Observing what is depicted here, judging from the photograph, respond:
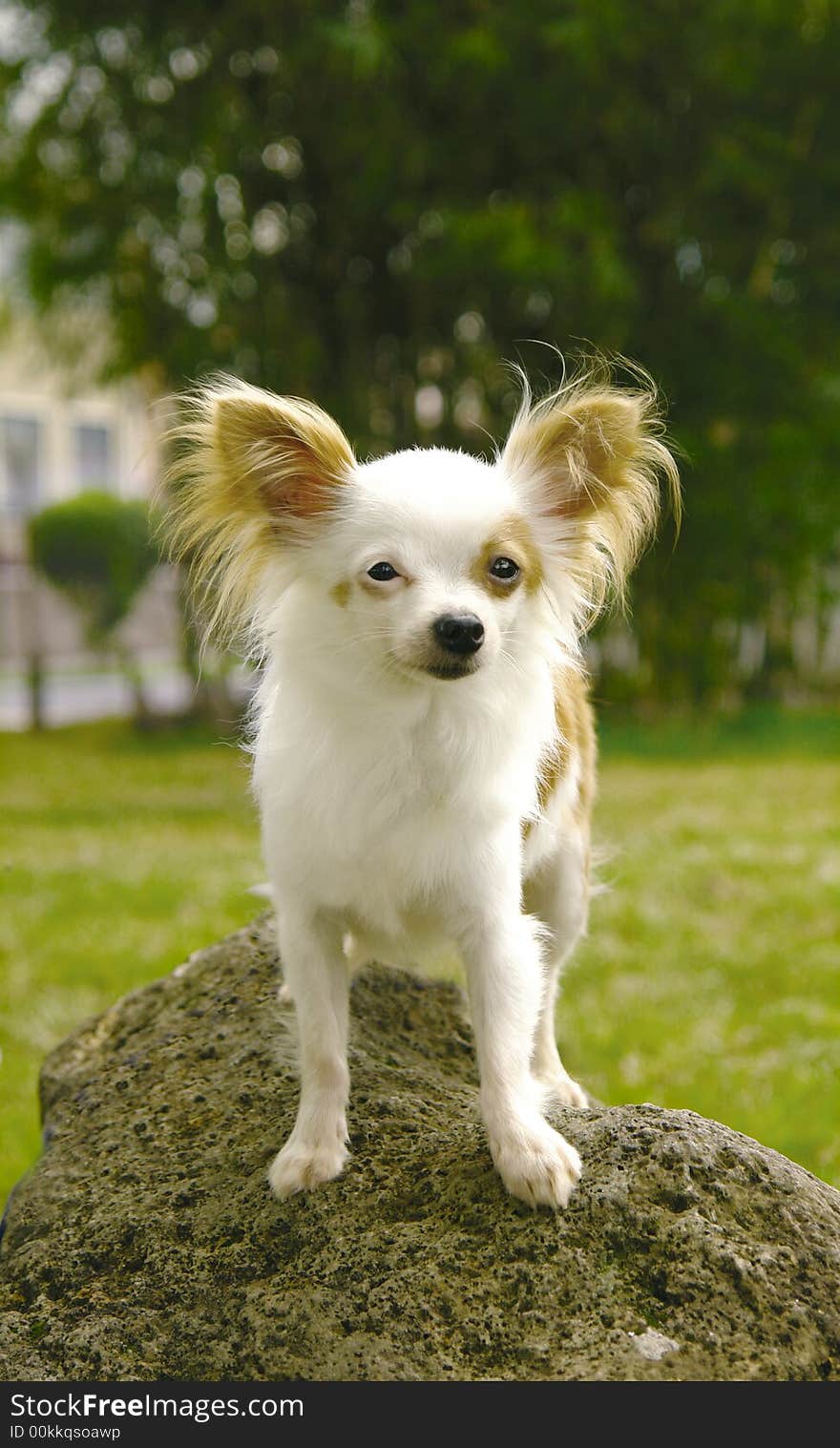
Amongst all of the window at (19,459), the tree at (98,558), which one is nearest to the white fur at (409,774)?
the tree at (98,558)

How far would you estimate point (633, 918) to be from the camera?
257 inches

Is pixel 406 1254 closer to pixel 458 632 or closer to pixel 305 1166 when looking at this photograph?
pixel 305 1166

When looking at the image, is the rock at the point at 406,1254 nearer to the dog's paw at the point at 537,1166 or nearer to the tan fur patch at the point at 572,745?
the dog's paw at the point at 537,1166

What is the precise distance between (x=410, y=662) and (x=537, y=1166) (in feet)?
3.02

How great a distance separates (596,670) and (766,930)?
6.21 metres

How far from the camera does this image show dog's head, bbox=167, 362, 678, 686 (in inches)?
86.1

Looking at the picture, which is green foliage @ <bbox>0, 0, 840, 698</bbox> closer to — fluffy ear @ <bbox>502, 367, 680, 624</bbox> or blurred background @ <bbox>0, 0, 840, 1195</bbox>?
blurred background @ <bbox>0, 0, 840, 1195</bbox>

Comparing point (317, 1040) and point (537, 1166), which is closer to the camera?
point (537, 1166)

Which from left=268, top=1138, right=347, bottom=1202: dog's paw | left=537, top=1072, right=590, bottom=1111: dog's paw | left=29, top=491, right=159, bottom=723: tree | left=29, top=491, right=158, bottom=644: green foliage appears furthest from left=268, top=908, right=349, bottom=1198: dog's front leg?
left=29, top=491, right=158, bottom=644: green foliage

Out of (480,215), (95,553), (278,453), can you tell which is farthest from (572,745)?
(95,553)

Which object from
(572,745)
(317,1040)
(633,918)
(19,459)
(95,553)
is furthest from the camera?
(19,459)

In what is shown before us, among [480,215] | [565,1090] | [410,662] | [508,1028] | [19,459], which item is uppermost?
[480,215]

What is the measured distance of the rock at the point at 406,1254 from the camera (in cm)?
208

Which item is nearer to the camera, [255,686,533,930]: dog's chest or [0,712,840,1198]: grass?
[255,686,533,930]: dog's chest
